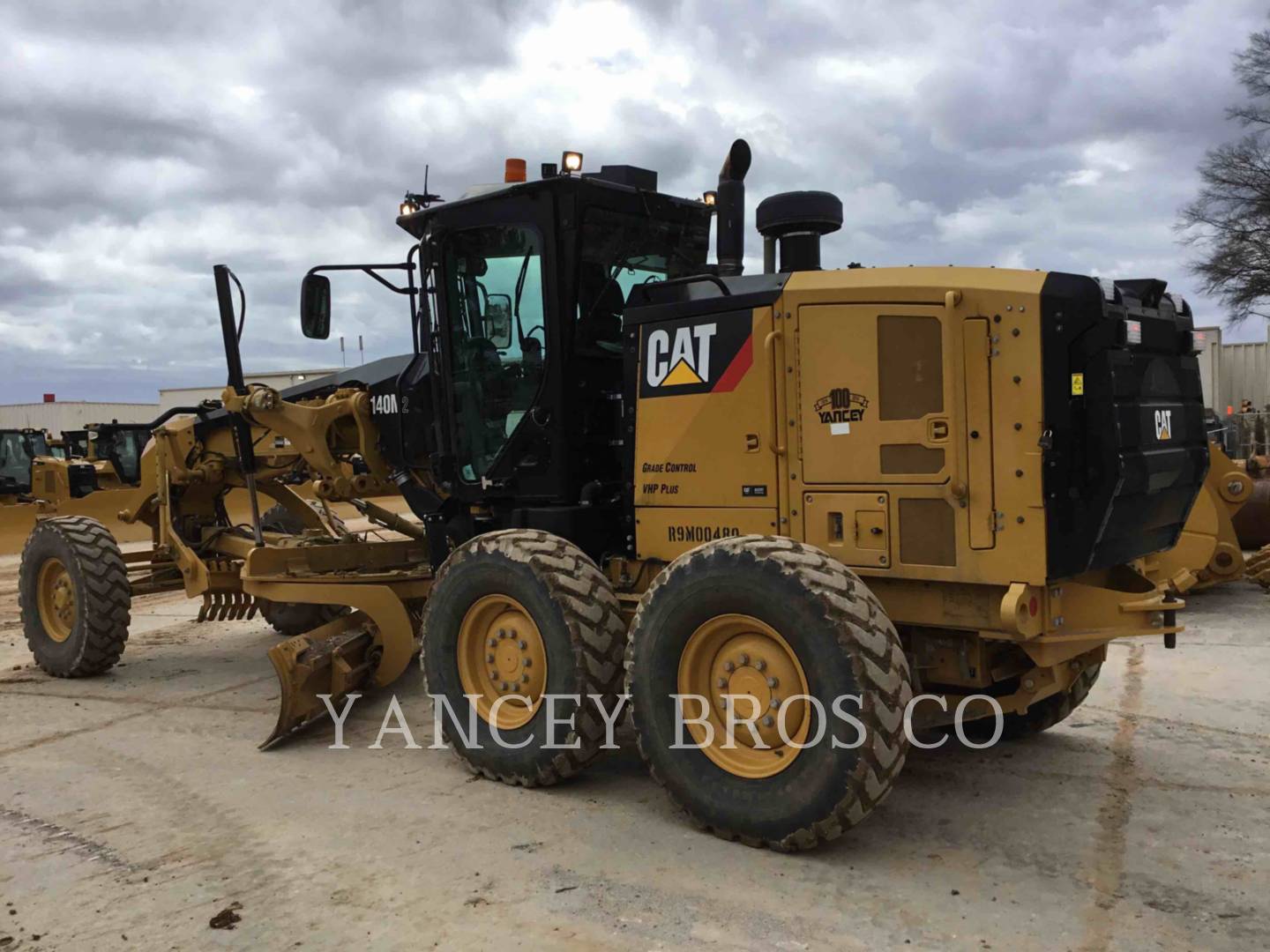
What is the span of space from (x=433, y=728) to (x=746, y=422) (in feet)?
9.54

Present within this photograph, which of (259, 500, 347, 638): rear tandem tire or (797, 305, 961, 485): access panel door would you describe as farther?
(259, 500, 347, 638): rear tandem tire

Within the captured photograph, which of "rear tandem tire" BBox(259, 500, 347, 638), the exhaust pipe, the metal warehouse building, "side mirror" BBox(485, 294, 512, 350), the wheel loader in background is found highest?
the metal warehouse building

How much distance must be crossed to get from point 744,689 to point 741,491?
91cm

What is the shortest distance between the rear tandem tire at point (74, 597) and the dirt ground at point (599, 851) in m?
1.27

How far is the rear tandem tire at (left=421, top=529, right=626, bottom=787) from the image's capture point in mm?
4789

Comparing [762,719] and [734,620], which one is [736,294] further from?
[762,719]

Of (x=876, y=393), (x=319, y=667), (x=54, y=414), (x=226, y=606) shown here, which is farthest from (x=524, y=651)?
(x=54, y=414)

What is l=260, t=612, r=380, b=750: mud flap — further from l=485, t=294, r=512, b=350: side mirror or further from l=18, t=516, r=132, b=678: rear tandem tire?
l=18, t=516, r=132, b=678: rear tandem tire

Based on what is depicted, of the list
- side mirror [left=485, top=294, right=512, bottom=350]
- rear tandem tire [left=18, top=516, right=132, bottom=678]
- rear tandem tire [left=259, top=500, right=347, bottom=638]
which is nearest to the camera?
side mirror [left=485, top=294, right=512, bottom=350]

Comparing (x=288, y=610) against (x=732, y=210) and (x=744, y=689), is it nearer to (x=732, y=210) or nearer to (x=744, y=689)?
(x=732, y=210)

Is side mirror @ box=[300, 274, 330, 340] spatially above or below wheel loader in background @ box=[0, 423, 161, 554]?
above

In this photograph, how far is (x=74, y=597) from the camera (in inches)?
301

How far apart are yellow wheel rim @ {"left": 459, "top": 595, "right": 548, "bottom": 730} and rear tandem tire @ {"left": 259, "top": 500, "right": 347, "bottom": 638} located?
161 inches

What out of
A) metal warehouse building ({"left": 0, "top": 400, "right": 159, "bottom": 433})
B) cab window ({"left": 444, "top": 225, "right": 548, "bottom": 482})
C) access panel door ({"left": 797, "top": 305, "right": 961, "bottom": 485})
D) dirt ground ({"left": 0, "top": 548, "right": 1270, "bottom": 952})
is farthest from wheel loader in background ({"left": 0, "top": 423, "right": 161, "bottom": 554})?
metal warehouse building ({"left": 0, "top": 400, "right": 159, "bottom": 433})
